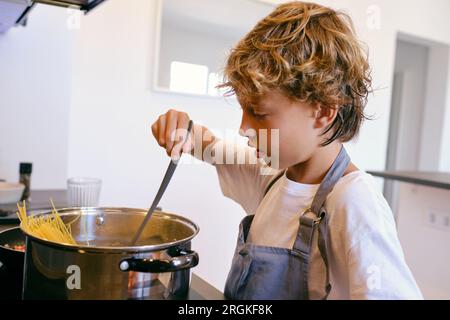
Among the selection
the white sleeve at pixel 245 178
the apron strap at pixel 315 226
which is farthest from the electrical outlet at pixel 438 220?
the apron strap at pixel 315 226

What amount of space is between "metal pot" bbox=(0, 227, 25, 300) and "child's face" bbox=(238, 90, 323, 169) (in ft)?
1.16

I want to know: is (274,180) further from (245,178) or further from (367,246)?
(367,246)

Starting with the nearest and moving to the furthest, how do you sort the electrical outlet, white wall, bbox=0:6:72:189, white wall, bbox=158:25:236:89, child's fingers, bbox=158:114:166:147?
child's fingers, bbox=158:114:166:147
white wall, bbox=0:6:72:189
white wall, bbox=158:25:236:89
the electrical outlet

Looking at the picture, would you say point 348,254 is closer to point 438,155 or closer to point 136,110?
point 136,110

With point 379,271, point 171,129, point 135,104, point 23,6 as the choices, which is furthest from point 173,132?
point 135,104

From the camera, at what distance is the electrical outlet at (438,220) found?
1851 mm

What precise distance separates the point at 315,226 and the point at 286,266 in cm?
7

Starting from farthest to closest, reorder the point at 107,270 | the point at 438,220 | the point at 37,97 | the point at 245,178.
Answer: the point at 438,220
the point at 37,97
the point at 245,178
the point at 107,270

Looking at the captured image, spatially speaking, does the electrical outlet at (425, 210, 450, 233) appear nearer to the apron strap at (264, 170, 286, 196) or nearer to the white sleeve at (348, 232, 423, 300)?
the apron strap at (264, 170, 286, 196)

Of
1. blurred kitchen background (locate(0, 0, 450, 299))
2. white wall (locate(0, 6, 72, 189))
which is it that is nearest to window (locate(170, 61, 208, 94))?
blurred kitchen background (locate(0, 0, 450, 299))

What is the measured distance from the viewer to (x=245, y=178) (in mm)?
788

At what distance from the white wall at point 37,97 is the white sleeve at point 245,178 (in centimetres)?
79

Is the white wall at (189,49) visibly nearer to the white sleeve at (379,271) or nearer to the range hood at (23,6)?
the range hood at (23,6)

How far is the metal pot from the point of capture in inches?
22.1
